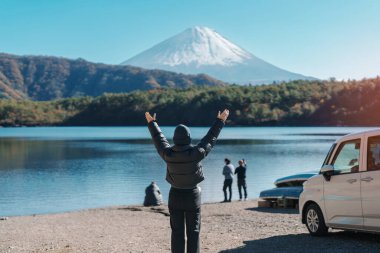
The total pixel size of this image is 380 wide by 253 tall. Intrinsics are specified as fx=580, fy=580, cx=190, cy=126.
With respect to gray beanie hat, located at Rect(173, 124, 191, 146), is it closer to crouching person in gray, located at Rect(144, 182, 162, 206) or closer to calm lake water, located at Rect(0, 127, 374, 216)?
crouching person in gray, located at Rect(144, 182, 162, 206)

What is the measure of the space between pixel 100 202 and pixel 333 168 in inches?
779

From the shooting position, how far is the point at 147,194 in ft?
71.4

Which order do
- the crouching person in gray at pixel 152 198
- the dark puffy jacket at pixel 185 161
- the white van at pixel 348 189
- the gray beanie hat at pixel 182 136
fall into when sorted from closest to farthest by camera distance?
1. the dark puffy jacket at pixel 185 161
2. the gray beanie hat at pixel 182 136
3. the white van at pixel 348 189
4. the crouching person in gray at pixel 152 198

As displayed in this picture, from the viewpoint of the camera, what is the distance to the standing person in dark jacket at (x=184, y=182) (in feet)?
22.6

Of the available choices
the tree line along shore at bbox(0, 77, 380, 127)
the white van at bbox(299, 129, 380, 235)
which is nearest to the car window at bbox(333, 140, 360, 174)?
the white van at bbox(299, 129, 380, 235)

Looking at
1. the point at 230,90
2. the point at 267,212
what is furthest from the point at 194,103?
the point at 267,212

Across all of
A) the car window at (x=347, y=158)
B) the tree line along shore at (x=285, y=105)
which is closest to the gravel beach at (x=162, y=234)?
the car window at (x=347, y=158)

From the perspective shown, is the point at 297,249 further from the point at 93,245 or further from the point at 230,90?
the point at 230,90

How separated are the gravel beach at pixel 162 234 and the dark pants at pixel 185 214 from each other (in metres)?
2.77

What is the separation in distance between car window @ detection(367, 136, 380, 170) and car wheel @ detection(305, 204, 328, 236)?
1.55 meters

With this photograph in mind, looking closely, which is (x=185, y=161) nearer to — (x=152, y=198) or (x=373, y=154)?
(x=373, y=154)

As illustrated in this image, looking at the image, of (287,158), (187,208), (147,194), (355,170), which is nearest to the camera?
(187,208)

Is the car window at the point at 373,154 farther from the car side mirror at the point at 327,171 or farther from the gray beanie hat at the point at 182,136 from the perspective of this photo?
the gray beanie hat at the point at 182,136

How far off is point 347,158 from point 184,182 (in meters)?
3.81
